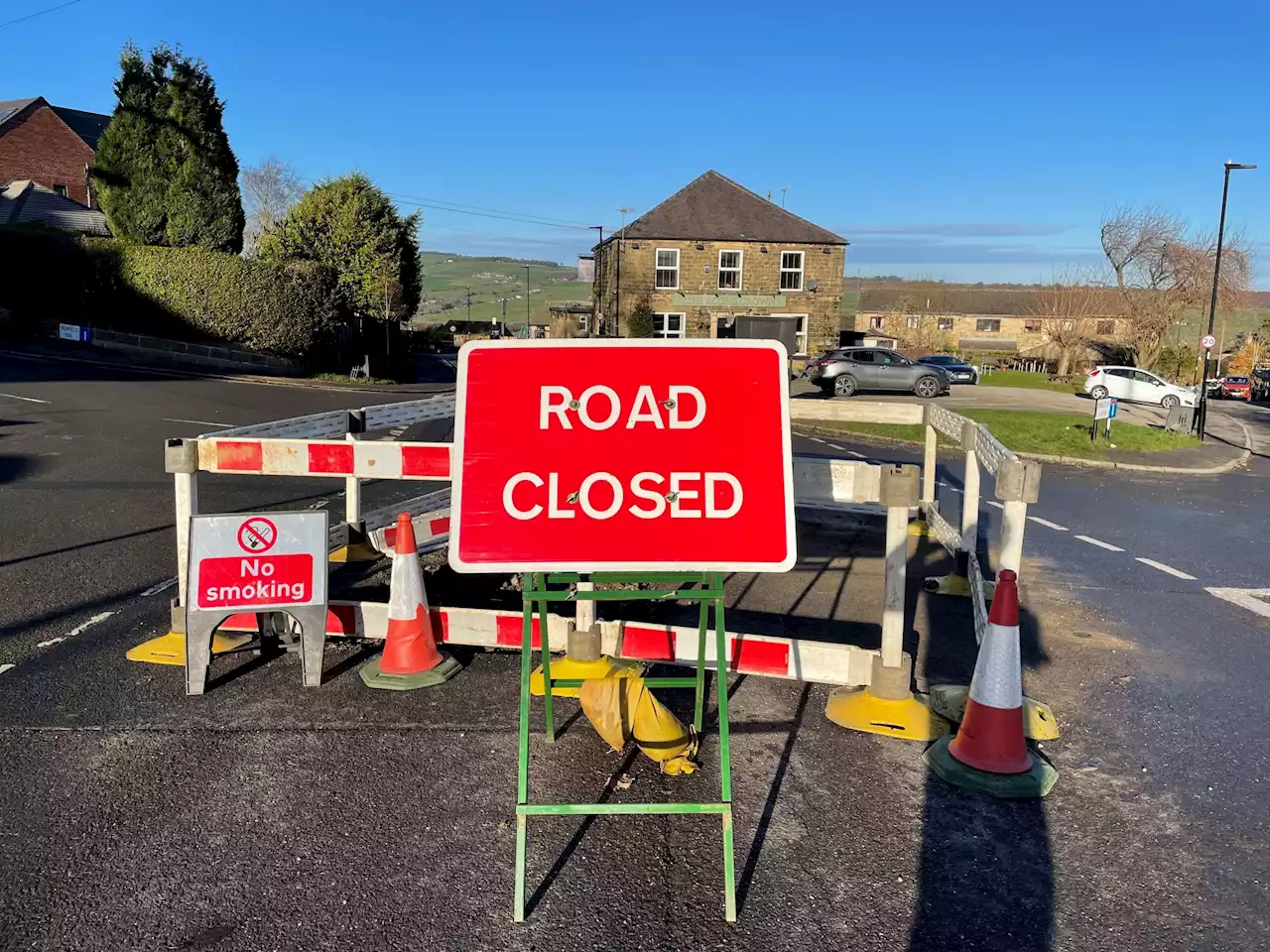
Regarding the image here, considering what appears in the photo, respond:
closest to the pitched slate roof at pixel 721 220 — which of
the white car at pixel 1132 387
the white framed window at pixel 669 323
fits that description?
the white framed window at pixel 669 323

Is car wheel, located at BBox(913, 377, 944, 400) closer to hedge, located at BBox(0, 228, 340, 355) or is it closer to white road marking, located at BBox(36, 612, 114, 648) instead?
hedge, located at BBox(0, 228, 340, 355)

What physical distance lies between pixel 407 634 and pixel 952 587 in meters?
4.09

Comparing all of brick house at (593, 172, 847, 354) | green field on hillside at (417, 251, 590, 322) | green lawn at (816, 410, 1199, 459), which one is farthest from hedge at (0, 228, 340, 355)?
green field on hillside at (417, 251, 590, 322)

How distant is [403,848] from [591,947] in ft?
2.85

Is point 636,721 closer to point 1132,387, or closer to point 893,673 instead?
point 893,673

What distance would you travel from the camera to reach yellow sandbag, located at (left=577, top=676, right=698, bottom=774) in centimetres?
386

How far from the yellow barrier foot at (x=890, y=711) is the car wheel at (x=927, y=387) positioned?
1002 inches

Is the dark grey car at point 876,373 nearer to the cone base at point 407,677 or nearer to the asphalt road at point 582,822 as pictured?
the asphalt road at point 582,822

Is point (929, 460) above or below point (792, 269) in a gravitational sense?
below

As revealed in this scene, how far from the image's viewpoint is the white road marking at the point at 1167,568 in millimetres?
7656

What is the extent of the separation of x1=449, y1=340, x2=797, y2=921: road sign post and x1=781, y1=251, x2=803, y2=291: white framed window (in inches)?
1393

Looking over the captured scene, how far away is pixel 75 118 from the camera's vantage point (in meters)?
51.2

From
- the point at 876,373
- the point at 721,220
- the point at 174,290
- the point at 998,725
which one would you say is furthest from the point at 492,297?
the point at 998,725

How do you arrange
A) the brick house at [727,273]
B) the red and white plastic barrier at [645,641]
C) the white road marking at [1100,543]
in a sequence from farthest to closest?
the brick house at [727,273] < the white road marking at [1100,543] < the red and white plastic barrier at [645,641]
